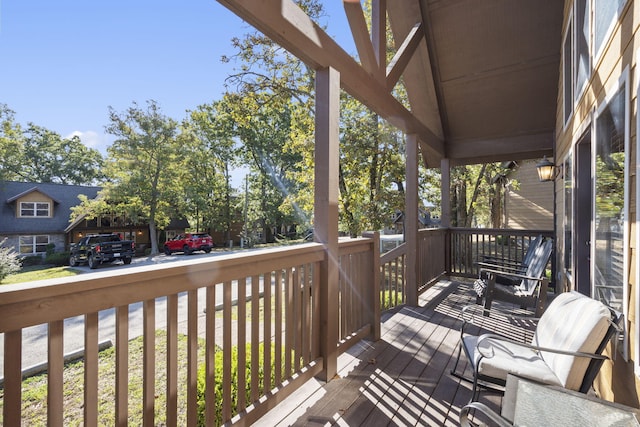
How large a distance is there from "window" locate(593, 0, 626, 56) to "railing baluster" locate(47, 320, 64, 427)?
299cm

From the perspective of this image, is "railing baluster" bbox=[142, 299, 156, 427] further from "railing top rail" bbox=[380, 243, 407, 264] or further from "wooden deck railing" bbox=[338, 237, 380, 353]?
"railing top rail" bbox=[380, 243, 407, 264]

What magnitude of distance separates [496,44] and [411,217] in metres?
2.78

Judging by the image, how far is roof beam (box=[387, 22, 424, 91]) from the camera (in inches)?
143

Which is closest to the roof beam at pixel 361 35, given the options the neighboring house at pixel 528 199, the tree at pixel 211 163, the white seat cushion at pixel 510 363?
the white seat cushion at pixel 510 363

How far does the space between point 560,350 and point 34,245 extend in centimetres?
700

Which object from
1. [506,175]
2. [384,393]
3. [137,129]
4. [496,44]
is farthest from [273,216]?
[384,393]

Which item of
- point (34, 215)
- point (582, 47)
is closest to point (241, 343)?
point (582, 47)

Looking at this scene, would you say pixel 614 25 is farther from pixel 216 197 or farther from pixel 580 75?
pixel 216 197

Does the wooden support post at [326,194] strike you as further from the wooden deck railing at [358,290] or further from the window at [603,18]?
the window at [603,18]

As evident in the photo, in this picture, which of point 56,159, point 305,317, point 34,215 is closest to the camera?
point 305,317

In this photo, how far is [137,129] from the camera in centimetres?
1038

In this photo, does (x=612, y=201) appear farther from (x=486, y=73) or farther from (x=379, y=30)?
(x=486, y=73)

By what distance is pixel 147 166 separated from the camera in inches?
354

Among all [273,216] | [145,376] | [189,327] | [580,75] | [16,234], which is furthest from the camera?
[273,216]
